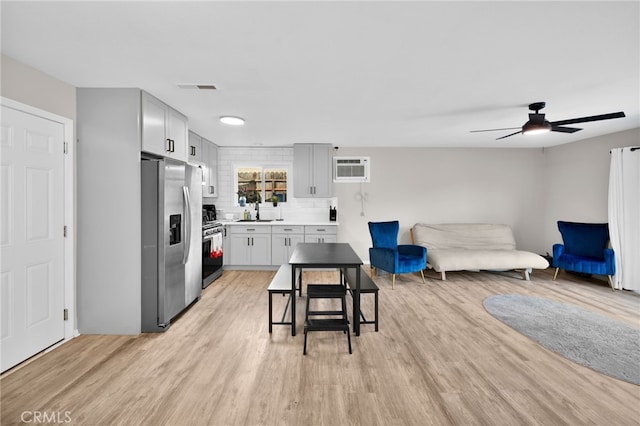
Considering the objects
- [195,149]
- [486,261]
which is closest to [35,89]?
[195,149]

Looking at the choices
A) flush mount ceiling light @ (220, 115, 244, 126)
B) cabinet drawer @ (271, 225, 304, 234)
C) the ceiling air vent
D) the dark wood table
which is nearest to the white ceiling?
the ceiling air vent

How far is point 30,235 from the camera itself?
253 cm

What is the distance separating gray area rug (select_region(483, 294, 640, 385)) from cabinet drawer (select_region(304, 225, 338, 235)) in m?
2.70

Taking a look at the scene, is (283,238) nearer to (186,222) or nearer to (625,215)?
(186,222)

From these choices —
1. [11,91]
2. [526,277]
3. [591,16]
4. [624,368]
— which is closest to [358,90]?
[591,16]

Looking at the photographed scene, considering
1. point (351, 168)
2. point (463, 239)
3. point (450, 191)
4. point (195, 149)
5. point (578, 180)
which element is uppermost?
point (195, 149)

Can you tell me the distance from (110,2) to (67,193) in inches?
77.0

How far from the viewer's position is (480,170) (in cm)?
636

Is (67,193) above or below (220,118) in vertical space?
below

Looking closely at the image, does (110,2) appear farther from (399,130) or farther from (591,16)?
(399,130)

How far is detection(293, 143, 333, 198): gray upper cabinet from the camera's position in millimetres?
5949

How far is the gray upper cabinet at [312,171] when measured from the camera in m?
5.95

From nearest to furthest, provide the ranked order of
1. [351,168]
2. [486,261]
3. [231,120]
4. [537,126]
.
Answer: [537,126] → [231,120] → [486,261] → [351,168]

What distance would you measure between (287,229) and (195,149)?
210cm
